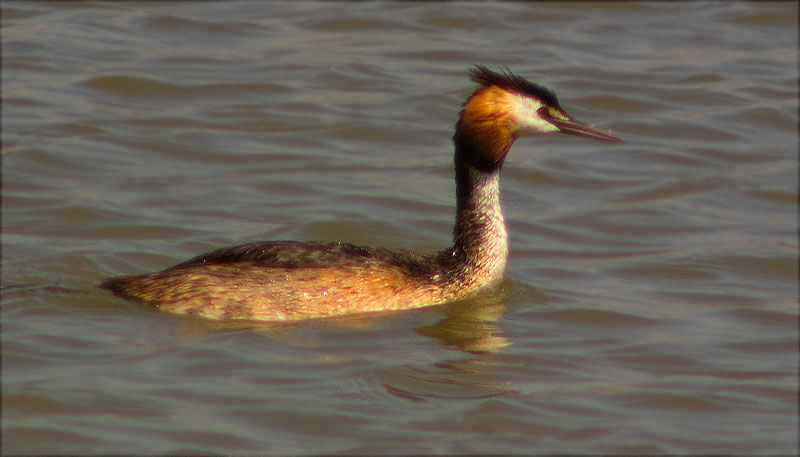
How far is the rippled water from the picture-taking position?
305 inches

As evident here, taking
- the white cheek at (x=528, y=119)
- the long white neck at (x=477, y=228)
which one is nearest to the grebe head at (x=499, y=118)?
the white cheek at (x=528, y=119)

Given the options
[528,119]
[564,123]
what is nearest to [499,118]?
[528,119]

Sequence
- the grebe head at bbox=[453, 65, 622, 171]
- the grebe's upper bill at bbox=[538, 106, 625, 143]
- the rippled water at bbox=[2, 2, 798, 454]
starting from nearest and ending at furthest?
the rippled water at bbox=[2, 2, 798, 454], the grebe head at bbox=[453, 65, 622, 171], the grebe's upper bill at bbox=[538, 106, 625, 143]

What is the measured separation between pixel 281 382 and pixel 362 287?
1082 millimetres

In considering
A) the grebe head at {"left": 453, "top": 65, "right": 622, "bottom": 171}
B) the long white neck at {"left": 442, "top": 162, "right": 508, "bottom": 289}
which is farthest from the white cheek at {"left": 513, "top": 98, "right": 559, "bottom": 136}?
the long white neck at {"left": 442, "top": 162, "right": 508, "bottom": 289}

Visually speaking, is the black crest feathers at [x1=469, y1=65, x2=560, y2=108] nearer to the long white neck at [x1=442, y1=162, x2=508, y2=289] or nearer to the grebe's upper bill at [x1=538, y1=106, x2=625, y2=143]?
the grebe's upper bill at [x1=538, y1=106, x2=625, y2=143]

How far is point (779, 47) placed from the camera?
17891 mm

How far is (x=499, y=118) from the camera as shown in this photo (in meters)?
9.20

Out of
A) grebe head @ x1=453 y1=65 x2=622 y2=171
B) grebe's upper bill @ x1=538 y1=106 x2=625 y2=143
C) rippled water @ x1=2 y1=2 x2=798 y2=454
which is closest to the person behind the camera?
rippled water @ x1=2 y1=2 x2=798 y2=454

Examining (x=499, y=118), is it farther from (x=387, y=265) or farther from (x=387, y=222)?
(x=387, y=222)

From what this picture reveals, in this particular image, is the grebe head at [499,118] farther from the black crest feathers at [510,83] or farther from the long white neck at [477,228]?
the long white neck at [477,228]

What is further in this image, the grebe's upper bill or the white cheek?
the grebe's upper bill

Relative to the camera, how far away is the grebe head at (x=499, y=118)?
9.19 m

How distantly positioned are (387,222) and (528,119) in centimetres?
257
